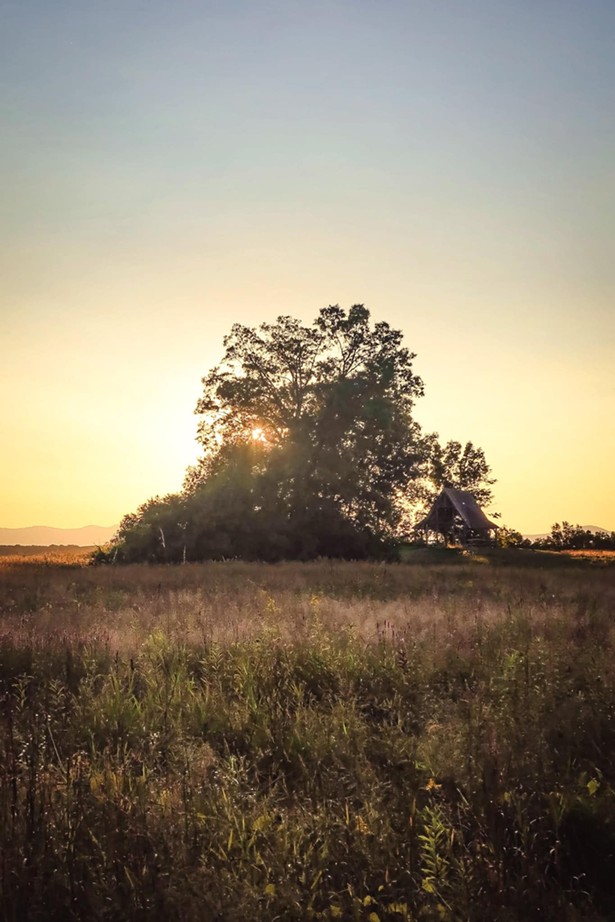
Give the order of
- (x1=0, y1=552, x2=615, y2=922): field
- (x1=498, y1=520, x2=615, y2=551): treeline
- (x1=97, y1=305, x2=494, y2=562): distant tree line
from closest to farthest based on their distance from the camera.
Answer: (x1=0, y1=552, x2=615, y2=922): field → (x1=97, y1=305, x2=494, y2=562): distant tree line → (x1=498, y1=520, x2=615, y2=551): treeline

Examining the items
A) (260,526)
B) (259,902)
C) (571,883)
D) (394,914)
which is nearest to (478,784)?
(571,883)

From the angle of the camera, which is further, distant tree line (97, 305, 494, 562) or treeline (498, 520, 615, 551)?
treeline (498, 520, 615, 551)

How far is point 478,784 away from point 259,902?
1.89m

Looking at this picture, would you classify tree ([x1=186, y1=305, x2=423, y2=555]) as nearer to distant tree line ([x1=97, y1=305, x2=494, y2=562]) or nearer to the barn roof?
distant tree line ([x1=97, y1=305, x2=494, y2=562])

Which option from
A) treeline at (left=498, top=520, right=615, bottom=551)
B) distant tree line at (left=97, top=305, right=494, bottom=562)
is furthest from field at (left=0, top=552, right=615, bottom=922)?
treeline at (left=498, top=520, right=615, bottom=551)

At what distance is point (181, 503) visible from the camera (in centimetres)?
3628

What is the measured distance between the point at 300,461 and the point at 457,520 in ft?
84.6

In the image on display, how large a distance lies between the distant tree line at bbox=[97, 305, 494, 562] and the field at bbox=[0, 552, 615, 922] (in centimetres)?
2486

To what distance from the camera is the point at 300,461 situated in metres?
39.3

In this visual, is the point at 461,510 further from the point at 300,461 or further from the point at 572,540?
the point at 300,461

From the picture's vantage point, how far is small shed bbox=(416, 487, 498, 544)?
194 feet

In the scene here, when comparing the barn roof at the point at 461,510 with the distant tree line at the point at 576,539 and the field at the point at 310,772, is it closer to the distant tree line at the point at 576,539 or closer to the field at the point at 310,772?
the distant tree line at the point at 576,539

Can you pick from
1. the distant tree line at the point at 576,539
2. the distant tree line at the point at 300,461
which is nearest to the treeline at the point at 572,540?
the distant tree line at the point at 576,539

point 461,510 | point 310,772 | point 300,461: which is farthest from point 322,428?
point 310,772
